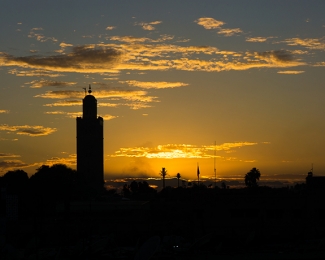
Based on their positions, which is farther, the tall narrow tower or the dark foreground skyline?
the tall narrow tower

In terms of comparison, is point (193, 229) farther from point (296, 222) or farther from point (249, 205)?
point (296, 222)

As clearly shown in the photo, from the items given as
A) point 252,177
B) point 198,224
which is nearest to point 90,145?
point 252,177

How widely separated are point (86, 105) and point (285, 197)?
8898 cm

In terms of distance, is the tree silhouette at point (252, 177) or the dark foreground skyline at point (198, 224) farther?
the tree silhouette at point (252, 177)

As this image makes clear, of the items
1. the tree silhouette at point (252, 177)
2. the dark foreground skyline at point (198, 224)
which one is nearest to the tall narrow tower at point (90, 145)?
the tree silhouette at point (252, 177)

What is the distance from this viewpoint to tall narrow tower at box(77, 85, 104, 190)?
12862 cm

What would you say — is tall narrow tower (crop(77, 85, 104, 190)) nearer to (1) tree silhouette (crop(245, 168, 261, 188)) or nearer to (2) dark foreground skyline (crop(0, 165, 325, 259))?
(1) tree silhouette (crop(245, 168, 261, 188))

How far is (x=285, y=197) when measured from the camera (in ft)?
171

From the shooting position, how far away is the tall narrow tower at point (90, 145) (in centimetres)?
12862

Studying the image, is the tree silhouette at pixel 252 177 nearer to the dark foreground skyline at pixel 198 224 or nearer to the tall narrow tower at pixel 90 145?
the tall narrow tower at pixel 90 145

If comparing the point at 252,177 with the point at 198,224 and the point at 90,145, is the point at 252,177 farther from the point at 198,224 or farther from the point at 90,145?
the point at 198,224

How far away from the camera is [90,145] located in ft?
429

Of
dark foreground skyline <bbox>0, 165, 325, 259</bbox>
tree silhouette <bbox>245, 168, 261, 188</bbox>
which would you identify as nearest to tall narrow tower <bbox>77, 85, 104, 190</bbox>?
tree silhouette <bbox>245, 168, 261, 188</bbox>

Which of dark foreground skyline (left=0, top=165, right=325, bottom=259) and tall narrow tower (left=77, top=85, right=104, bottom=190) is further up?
tall narrow tower (left=77, top=85, right=104, bottom=190)
